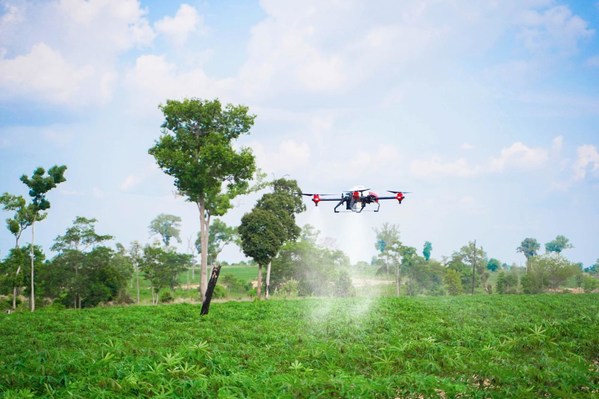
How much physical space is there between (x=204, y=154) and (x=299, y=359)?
21.5m

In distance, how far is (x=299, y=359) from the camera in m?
12.9

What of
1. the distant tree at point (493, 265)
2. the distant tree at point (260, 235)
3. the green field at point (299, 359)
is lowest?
the distant tree at point (493, 265)

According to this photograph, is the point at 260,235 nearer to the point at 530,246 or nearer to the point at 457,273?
the point at 457,273

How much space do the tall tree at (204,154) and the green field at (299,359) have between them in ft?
45.2

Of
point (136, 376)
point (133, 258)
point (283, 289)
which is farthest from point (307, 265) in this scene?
point (136, 376)

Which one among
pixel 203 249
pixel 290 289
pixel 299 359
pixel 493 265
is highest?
pixel 203 249

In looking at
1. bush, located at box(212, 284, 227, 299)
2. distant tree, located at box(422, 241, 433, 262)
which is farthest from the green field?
distant tree, located at box(422, 241, 433, 262)

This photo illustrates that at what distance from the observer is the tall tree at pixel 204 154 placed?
106ft

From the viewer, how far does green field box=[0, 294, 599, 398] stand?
9703mm

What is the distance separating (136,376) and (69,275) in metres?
31.1

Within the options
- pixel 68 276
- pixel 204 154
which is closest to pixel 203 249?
pixel 204 154

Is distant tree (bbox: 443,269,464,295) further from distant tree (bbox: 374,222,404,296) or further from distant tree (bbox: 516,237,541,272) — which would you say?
distant tree (bbox: 516,237,541,272)

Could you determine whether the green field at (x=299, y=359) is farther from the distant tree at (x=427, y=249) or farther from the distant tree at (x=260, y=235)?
the distant tree at (x=427, y=249)

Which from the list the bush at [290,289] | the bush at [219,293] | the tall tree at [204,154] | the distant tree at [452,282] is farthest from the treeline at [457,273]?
the tall tree at [204,154]
